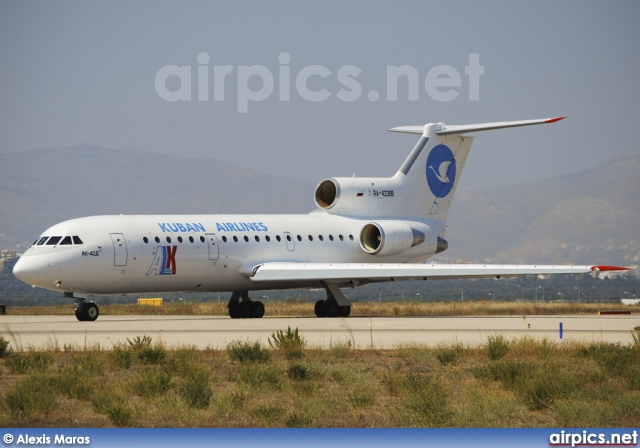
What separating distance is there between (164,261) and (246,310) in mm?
4942

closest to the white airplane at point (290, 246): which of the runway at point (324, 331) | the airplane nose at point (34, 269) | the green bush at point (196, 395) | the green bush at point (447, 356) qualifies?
the airplane nose at point (34, 269)

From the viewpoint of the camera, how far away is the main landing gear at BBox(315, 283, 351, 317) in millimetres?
40969

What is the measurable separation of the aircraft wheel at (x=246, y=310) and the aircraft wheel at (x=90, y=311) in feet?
20.9

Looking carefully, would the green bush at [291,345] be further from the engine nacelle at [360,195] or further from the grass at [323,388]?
the engine nacelle at [360,195]

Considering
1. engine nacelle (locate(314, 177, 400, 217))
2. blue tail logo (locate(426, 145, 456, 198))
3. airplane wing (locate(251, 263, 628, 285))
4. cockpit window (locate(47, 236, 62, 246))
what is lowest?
airplane wing (locate(251, 263, 628, 285))

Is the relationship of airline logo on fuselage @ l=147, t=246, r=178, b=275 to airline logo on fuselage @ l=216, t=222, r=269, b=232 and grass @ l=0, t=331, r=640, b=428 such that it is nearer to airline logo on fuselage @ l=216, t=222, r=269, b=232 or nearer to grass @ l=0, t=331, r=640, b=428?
airline logo on fuselage @ l=216, t=222, r=269, b=232

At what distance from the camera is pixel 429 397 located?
625 inches

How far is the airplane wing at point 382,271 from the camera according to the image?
37.1m

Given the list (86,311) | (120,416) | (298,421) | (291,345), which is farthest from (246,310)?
(298,421)

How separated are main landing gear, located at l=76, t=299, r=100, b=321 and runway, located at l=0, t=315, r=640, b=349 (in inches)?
23.0

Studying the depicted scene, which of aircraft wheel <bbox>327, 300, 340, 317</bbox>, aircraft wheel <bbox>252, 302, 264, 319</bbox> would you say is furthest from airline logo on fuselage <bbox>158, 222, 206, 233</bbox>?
aircraft wheel <bbox>327, 300, 340, 317</bbox>

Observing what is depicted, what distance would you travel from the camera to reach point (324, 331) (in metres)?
31.2

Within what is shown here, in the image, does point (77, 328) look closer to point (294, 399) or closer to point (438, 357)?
point (438, 357)

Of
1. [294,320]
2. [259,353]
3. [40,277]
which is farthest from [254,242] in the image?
[259,353]
